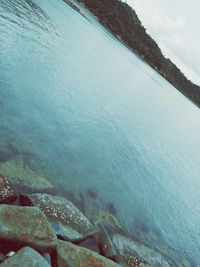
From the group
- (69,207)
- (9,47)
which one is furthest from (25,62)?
(69,207)

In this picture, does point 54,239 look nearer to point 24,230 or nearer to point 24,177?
point 24,230

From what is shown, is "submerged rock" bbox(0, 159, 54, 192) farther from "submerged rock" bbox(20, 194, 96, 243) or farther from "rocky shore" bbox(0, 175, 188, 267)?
"submerged rock" bbox(20, 194, 96, 243)

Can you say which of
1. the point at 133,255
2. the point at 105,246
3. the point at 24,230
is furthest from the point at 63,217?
the point at 133,255

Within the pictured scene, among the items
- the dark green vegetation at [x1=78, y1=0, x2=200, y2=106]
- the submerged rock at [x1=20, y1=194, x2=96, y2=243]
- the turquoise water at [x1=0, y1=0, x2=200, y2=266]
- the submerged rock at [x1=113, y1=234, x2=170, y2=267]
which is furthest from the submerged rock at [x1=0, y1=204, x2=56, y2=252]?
the dark green vegetation at [x1=78, y1=0, x2=200, y2=106]

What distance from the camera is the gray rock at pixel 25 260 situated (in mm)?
7179

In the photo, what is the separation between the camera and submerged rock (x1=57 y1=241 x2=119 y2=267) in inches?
346

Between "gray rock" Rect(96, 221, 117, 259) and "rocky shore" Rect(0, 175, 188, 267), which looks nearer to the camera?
"rocky shore" Rect(0, 175, 188, 267)

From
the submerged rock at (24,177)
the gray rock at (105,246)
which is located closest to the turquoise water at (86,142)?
the submerged rock at (24,177)

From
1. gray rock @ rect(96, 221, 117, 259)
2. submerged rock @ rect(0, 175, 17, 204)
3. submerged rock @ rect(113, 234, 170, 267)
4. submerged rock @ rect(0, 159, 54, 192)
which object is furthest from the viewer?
submerged rock @ rect(0, 159, 54, 192)

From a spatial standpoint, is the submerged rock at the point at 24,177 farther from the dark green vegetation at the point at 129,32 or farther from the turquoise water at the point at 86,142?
the dark green vegetation at the point at 129,32

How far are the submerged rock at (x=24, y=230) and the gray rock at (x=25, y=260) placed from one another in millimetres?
703

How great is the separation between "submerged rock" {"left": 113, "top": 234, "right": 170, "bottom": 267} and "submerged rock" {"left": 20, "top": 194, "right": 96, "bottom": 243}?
1545 millimetres

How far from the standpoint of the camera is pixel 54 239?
8906 millimetres

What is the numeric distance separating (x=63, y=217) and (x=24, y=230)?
115 inches
